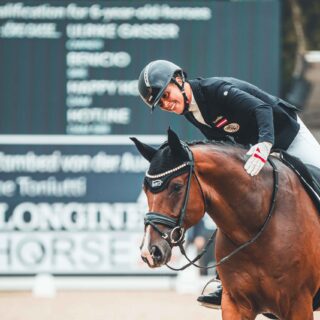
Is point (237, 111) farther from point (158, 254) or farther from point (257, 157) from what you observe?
point (158, 254)

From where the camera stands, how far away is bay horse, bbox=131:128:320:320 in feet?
17.9

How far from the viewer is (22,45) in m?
13.0

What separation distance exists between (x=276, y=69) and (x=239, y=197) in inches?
295

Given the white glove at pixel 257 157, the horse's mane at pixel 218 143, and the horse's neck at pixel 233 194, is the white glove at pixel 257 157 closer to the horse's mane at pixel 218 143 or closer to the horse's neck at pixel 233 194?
the horse's neck at pixel 233 194

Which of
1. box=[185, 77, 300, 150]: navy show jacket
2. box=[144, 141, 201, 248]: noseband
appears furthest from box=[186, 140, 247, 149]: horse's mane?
box=[144, 141, 201, 248]: noseband

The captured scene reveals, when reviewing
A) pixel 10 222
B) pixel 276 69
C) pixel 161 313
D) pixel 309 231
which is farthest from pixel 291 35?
pixel 309 231

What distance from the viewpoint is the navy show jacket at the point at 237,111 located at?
5.73 meters

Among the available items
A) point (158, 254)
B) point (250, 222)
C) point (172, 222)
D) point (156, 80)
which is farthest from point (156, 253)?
point (156, 80)

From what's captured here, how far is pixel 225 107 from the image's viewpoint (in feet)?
19.1

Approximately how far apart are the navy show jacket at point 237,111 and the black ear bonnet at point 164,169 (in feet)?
1.59

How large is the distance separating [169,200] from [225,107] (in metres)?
0.75

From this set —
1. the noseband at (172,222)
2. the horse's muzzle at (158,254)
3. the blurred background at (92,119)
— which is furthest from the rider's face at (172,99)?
the blurred background at (92,119)

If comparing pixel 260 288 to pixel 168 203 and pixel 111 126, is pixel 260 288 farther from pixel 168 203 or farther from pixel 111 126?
pixel 111 126

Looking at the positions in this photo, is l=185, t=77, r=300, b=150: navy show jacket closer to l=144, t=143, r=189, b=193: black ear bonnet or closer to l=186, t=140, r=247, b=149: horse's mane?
l=186, t=140, r=247, b=149: horse's mane
